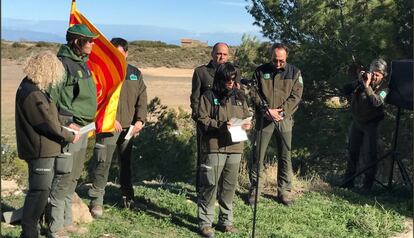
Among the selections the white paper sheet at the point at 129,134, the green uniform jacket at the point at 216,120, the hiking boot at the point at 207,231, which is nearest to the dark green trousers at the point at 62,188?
the white paper sheet at the point at 129,134

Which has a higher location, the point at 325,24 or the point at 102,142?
the point at 325,24

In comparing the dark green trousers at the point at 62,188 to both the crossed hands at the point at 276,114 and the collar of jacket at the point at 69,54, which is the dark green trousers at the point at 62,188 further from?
the crossed hands at the point at 276,114

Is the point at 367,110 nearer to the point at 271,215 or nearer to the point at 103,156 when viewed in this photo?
the point at 271,215

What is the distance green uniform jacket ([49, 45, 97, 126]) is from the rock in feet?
3.66

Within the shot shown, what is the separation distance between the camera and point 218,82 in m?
A: 5.34

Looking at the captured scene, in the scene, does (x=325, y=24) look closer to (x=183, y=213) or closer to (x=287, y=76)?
(x=287, y=76)

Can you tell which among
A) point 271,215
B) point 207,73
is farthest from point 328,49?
point 271,215

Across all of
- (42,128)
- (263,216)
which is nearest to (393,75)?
(263,216)

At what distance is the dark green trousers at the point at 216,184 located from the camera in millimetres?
5387

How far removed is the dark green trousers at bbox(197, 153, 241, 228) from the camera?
17.7 feet

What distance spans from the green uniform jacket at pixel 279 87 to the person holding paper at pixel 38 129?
2.68 meters

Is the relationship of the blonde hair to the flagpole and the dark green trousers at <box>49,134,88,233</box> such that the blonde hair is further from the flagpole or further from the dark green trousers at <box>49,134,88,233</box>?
the flagpole

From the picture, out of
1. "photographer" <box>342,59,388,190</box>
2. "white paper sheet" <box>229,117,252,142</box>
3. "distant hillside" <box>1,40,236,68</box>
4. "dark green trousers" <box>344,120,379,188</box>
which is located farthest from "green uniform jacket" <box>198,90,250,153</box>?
"distant hillside" <box>1,40,236,68</box>

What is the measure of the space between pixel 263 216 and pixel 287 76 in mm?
1709
